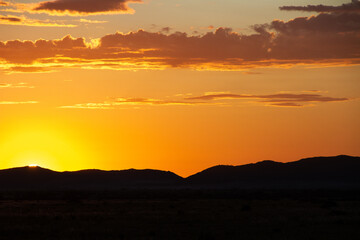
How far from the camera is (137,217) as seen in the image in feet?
178

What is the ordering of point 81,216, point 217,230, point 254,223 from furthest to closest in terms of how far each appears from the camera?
point 81,216 → point 254,223 → point 217,230

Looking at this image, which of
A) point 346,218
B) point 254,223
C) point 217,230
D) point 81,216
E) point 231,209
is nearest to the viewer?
point 217,230

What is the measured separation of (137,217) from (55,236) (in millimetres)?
13515

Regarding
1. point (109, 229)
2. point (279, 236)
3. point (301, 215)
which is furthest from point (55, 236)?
point (301, 215)

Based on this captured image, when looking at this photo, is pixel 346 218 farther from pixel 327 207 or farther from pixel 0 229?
pixel 0 229

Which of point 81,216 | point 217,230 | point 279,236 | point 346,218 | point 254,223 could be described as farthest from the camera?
point 81,216

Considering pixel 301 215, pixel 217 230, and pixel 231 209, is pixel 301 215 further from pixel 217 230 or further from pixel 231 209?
pixel 217 230

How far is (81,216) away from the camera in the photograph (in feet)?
185

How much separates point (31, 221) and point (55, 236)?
1132 cm

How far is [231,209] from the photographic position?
2463 inches

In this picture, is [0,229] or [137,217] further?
[137,217]

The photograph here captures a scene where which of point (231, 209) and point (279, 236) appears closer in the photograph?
point (279, 236)

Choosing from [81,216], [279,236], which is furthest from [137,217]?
[279,236]

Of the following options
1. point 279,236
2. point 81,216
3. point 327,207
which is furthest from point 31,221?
point 327,207
